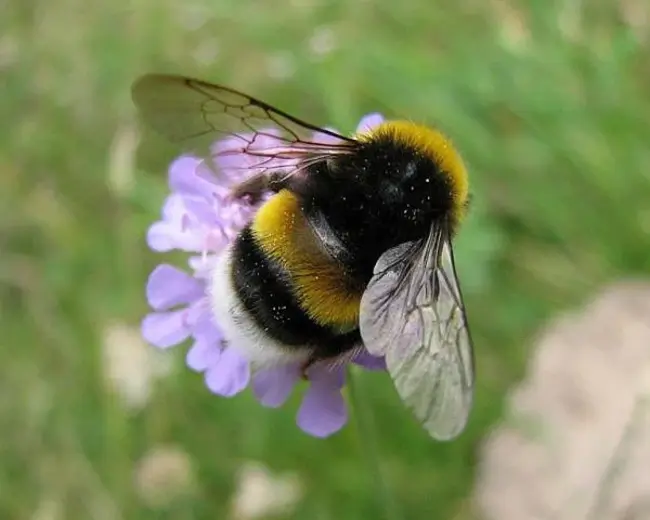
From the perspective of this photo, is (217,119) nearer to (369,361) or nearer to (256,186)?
(256,186)

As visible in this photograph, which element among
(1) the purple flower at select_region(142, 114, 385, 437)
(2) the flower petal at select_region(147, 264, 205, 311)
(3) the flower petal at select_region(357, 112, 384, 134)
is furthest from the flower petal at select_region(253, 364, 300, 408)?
(3) the flower petal at select_region(357, 112, 384, 134)

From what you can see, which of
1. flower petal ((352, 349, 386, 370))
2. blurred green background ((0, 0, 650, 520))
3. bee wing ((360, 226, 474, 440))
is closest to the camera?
bee wing ((360, 226, 474, 440))

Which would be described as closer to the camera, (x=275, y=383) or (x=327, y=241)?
(x=327, y=241)

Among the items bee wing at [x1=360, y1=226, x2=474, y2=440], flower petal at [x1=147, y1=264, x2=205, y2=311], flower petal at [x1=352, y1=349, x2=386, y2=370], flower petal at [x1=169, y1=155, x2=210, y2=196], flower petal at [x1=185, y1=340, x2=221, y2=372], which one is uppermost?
flower petal at [x1=169, y1=155, x2=210, y2=196]

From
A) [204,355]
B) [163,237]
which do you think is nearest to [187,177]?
[163,237]

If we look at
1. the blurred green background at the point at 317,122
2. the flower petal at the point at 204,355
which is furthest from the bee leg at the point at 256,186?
the blurred green background at the point at 317,122

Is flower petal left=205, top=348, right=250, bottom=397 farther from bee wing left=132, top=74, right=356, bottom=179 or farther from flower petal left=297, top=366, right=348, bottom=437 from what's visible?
bee wing left=132, top=74, right=356, bottom=179
